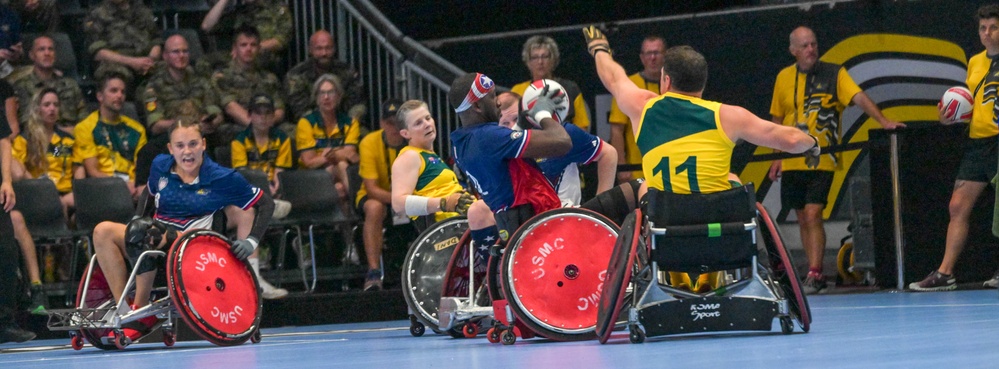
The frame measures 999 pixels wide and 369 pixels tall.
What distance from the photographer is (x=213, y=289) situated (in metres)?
7.79

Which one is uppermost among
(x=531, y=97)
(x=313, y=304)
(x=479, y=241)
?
(x=531, y=97)

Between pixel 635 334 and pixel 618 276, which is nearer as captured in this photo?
pixel 618 276

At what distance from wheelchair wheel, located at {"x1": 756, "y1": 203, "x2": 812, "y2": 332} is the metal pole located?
3935 mm

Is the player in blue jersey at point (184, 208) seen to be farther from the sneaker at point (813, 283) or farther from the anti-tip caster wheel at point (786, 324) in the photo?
the sneaker at point (813, 283)

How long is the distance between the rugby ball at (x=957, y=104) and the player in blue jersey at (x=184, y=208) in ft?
15.5

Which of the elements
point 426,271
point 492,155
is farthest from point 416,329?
point 492,155

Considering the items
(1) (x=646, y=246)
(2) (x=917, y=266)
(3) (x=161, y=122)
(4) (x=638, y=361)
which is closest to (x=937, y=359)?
(4) (x=638, y=361)

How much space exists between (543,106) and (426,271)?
157 centimetres

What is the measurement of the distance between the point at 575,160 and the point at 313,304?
354 centimetres

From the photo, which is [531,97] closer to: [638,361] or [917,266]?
[638,361]

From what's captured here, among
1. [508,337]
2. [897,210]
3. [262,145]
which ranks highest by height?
[262,145]

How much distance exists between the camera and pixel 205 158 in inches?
329

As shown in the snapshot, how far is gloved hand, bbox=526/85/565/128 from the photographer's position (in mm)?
6770

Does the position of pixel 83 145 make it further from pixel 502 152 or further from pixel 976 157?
pixel 976 157
